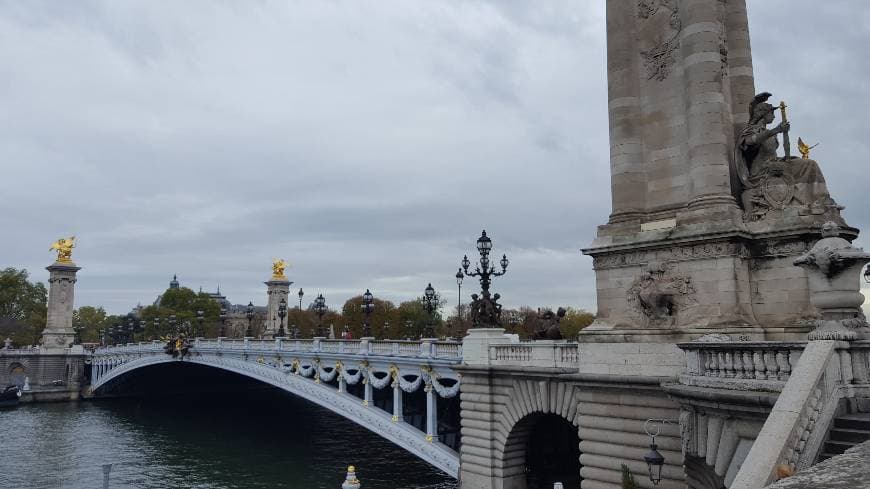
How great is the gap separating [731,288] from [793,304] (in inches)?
55.0

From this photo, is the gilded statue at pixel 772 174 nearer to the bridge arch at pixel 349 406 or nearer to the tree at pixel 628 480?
the tree at pixel 628 480

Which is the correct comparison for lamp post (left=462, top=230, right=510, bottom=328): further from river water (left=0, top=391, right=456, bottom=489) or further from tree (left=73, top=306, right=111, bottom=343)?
tree (left=73, top=306, right=111, bottom=343)

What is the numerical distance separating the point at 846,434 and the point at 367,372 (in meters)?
24.7

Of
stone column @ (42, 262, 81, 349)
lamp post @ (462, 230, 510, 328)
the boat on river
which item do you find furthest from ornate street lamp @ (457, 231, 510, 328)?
stone column @ (42, 262, 81, 349)

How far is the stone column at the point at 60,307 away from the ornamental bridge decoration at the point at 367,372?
43.1 metres

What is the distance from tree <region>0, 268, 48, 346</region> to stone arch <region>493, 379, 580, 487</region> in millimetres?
96561

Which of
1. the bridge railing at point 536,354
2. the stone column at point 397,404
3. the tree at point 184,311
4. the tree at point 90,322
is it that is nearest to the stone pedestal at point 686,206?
the bridge railing at point 536,354

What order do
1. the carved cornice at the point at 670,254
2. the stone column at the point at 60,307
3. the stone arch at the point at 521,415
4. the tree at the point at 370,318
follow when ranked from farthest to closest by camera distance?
the tree at the point at 370,318 → the stone column at the point at 60,307 → the stone arch at the point at 521,415 → the carved cornice at the point at 670,254

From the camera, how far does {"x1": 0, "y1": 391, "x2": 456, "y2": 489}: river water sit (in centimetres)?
3431

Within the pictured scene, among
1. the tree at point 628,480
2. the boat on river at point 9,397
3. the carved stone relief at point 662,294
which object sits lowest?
the boat on river at point 9,397

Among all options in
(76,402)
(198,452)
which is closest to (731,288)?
(198,452)

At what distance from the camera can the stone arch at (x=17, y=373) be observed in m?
78.9

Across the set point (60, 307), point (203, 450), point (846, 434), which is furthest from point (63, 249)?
point (846, 434)

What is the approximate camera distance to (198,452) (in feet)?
140
